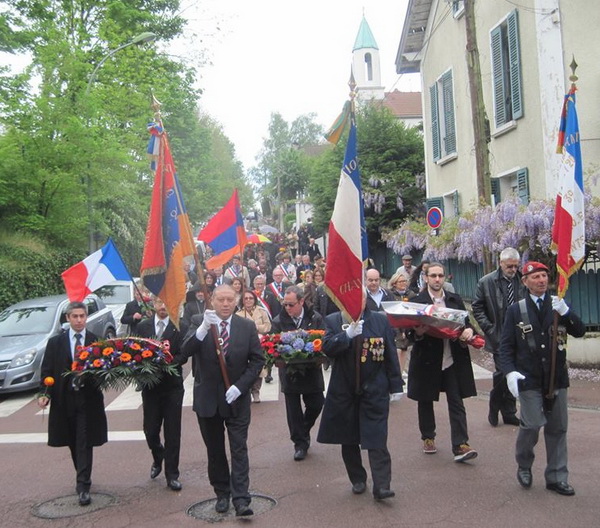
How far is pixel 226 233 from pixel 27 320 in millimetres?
4036

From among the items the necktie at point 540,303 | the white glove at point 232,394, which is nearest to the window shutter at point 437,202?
the necktie at point 540,303

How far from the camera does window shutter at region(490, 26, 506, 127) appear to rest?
54.9ft

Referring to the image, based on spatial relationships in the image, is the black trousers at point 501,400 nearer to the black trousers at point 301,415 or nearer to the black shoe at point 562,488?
the black trousers at point 301,415

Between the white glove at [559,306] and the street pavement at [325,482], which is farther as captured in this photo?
the white glove at [559,306]

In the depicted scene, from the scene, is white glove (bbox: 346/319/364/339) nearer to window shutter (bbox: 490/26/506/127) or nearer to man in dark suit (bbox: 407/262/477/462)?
man in dark suit (bbox: 407/262/477/462)

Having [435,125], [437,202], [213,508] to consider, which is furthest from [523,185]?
[213,508]

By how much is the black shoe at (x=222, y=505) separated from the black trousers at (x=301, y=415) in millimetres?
1638

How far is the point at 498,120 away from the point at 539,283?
37.8ft

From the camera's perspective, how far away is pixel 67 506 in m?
6.50

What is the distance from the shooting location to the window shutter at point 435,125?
21062 millimetres

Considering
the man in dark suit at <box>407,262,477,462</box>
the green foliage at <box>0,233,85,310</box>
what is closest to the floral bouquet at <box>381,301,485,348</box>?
the man in dark suit at <box>407,262,477,462</box>

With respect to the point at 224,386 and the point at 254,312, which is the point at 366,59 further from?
the point at 224,386

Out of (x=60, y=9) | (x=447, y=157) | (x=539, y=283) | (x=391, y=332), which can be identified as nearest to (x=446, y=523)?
(x=391, y=332)

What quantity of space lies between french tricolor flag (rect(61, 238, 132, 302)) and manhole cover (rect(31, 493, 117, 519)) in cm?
376
